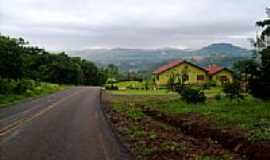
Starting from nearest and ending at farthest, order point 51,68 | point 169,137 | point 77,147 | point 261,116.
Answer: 1. point 77,147
2. point 169,137
3. point 261,116
4. point 51,68

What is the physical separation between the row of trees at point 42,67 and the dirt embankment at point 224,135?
25.4 meters

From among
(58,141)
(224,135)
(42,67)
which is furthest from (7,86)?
(42,67)

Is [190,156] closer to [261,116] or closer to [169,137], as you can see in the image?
[169,137]

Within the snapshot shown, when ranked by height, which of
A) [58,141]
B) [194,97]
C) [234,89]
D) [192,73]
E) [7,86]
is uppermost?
[192,73]

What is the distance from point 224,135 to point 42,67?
98.2 m

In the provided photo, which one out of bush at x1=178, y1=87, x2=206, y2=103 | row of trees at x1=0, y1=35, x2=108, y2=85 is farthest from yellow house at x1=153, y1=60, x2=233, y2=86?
bush at x1=178, y1=87, x2=206, y2=103

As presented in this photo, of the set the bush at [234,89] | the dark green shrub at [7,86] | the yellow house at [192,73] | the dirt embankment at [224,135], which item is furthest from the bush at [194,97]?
the yellow house at [192,73]

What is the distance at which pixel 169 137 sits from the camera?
16031 mm

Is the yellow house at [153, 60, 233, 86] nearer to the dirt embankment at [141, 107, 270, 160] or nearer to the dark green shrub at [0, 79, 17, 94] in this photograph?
the dark green shrub at [0, 79, 17, 94]

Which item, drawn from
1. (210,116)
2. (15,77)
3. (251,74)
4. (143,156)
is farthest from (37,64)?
(143,156)

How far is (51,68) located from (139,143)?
97.6 m

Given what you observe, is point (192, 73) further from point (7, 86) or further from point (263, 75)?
point (263, 75)

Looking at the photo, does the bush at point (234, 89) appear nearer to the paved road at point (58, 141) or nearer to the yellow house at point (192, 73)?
the paved road at point (58, 141)

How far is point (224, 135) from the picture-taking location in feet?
50.8
